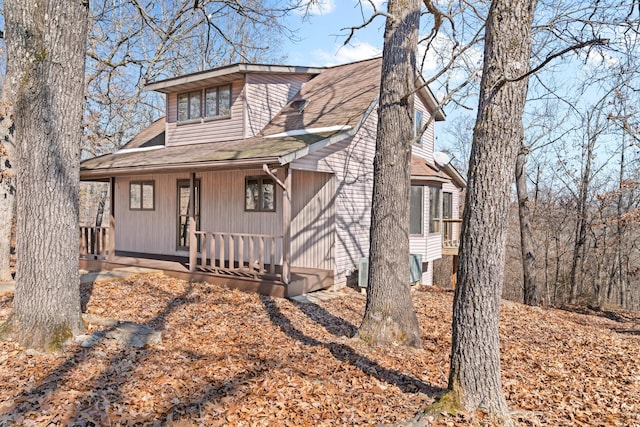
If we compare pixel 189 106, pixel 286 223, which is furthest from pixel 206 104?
pixel 286 223

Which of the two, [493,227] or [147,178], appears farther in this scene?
[147,178]

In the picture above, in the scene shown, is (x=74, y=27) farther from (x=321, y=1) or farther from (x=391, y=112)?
(x=321, y=1)

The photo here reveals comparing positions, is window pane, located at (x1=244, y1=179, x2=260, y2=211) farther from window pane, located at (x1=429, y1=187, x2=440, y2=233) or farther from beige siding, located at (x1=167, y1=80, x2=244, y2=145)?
window pane, located at (x1=429, y1=187, x2=440, y2=233)

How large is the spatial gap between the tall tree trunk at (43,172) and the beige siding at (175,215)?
6.11m

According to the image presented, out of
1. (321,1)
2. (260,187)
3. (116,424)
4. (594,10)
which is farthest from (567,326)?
(116,424)

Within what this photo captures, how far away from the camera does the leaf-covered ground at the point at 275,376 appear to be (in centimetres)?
365

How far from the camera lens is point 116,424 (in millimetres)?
3375

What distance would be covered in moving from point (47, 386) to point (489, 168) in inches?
168

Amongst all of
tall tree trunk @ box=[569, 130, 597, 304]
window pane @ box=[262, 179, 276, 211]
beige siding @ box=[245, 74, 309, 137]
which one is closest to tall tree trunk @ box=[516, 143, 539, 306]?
tall tree trunk @ box=[569, 130, 597, 304]

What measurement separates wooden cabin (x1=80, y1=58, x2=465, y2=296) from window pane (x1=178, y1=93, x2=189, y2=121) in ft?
0.10

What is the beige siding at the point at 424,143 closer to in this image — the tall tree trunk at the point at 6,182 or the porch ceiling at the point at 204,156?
the porch ceiling at the point at 204,156

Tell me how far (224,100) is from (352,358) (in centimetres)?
874

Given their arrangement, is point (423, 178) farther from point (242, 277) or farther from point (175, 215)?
point (175, 215)

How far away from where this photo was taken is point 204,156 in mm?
9656
